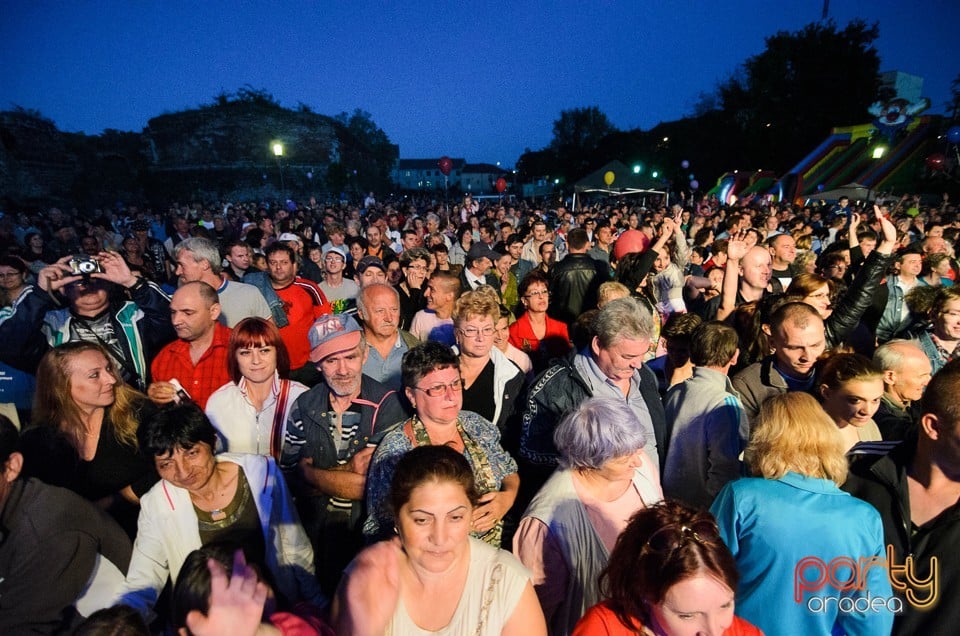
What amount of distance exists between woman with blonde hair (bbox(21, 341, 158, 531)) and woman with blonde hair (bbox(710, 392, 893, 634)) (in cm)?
298

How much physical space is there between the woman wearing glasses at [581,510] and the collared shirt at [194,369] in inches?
95.8

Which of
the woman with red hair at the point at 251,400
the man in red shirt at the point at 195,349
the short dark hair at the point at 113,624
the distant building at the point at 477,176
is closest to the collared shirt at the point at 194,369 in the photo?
the man in red shirt at the point at 195,349

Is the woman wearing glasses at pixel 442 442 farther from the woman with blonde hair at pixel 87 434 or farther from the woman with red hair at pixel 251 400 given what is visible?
the woman with blonde hair at pixel 87 434

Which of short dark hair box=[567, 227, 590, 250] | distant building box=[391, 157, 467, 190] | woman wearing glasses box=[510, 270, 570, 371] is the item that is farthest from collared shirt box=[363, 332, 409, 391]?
distant building box=[391, 157, 467, 190]

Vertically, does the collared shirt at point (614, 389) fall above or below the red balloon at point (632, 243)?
below

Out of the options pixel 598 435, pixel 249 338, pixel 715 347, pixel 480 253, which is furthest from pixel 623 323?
pixel 480 253

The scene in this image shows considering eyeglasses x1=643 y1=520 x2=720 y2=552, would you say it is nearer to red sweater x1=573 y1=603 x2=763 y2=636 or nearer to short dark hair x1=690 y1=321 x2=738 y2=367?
red sweater x1=573 y1=603 x2=763 y2=636

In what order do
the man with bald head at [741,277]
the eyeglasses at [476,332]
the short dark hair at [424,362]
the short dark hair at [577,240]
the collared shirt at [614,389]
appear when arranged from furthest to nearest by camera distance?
the short dark hair at [577,240]
the man with bald head at [741,277]
the eyeglasses at [476,332]
the collared shirt at [614,389]
the short dark hair at [424,362]

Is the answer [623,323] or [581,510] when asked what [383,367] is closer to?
[623,323]

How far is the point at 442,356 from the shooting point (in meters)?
2.43

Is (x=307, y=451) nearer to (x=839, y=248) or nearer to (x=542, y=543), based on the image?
(x=542, y=543)

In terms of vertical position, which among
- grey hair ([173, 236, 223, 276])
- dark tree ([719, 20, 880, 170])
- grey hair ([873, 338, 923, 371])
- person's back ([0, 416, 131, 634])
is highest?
dark tree ([719, 20, 880, 170])

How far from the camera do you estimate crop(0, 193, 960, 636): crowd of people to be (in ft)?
5.45

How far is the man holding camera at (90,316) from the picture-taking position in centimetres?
322
